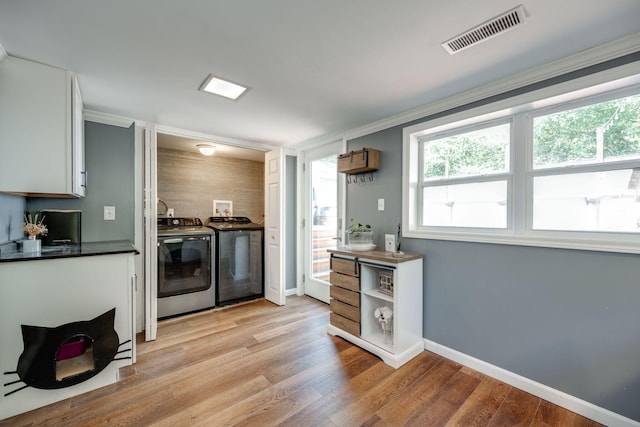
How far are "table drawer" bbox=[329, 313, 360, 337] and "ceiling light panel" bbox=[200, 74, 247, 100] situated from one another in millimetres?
2198

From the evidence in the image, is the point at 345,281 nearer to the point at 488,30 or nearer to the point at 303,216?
the point at 303,216

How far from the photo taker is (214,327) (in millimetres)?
2883

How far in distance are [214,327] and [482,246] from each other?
269 cm

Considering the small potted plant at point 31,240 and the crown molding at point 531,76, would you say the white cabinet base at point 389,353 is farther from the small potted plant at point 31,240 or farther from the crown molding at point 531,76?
the small potted plant at point 31,240

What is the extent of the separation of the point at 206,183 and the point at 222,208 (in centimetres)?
44

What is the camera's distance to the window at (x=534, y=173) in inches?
64.1

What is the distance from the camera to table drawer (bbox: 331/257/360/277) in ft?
8.12

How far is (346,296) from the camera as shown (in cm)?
256

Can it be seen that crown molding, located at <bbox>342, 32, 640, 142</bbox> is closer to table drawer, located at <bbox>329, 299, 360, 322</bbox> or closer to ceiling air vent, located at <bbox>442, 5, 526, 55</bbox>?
ceiling air vent, located at <bbox>442, 5, 526, 55</bbox>

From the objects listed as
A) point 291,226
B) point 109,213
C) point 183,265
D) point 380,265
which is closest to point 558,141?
point 380,265

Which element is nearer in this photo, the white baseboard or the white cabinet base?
the white baseboard

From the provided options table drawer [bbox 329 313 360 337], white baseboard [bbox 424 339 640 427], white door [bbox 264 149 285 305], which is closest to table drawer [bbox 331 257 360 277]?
table drawer [bbox 329 313 360 337]

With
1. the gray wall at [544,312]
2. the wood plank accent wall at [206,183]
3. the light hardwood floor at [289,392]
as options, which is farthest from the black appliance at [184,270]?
the gray wall at [544,312]

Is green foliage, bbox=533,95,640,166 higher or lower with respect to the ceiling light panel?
lower
